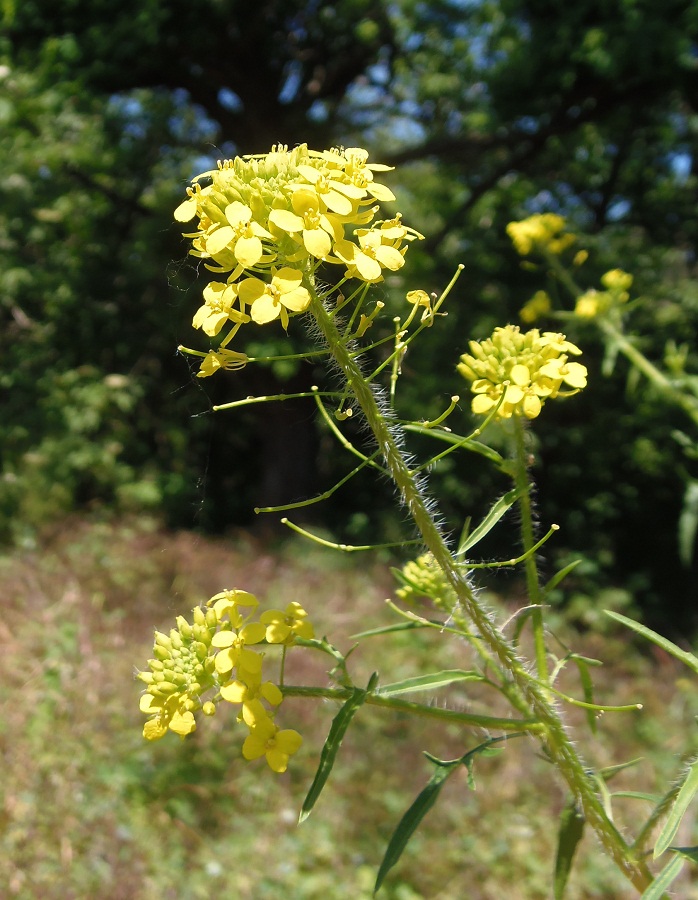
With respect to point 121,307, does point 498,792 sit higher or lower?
lower

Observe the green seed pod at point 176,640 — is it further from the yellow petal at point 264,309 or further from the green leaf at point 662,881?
the green leaf at point 662,881

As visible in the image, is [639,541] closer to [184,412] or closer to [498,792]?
[498,792]

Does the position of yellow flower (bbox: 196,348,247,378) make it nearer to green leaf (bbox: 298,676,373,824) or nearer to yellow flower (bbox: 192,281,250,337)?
yellow flower (bbox: 192,281,250,337)

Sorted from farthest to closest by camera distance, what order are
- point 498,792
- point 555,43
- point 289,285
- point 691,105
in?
point 691,105
point 555,43
point 498,792
point 289,285

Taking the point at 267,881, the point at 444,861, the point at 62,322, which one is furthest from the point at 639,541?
the point at 62,322

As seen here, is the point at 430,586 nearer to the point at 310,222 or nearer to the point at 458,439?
the point at 458,439

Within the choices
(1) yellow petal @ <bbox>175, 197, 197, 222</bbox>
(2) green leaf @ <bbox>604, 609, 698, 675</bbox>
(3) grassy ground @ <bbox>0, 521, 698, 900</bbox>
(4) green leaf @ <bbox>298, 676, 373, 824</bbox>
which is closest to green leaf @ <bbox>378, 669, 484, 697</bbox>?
(4) green leaf @ <bbox>298, 676, 373, 824</bbox>
